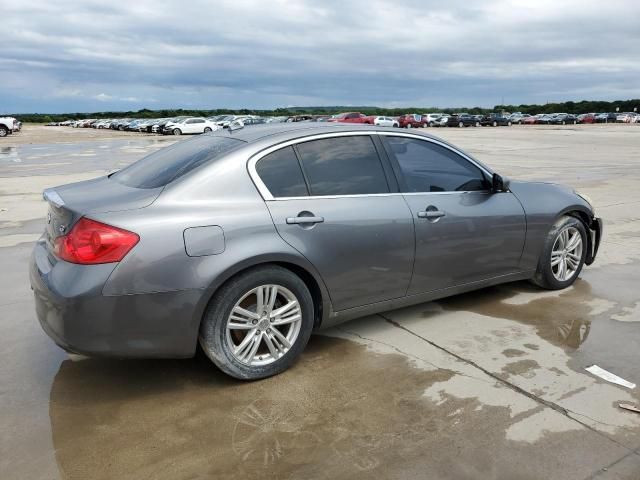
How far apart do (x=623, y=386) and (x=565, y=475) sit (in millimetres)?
1117

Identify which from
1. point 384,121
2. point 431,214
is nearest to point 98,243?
point 431,214

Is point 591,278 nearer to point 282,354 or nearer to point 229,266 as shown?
point 282,354

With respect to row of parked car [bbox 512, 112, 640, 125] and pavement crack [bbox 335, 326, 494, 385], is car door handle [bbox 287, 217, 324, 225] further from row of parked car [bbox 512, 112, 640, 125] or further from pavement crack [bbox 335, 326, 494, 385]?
row of parked car [bbox 512, 112, 640, 125]

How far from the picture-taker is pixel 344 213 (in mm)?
3807

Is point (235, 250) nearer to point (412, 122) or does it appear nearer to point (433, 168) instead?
point (433, 168)

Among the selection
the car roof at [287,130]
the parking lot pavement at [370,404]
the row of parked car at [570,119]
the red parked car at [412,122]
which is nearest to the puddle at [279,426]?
the parking lot pavement at [370,404]

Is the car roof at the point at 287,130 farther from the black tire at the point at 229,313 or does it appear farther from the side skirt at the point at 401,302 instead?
the side skirt at the point at 401,302

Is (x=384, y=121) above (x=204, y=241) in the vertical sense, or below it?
below

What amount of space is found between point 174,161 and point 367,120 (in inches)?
1849

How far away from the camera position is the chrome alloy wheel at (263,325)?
3.48m

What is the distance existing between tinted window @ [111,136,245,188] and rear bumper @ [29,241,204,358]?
768 millimetres

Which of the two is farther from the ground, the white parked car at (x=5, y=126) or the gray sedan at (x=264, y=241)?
the gray sedan at (x=264, y=241)

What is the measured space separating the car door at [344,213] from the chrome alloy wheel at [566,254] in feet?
6.13

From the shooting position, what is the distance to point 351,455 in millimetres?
2848
